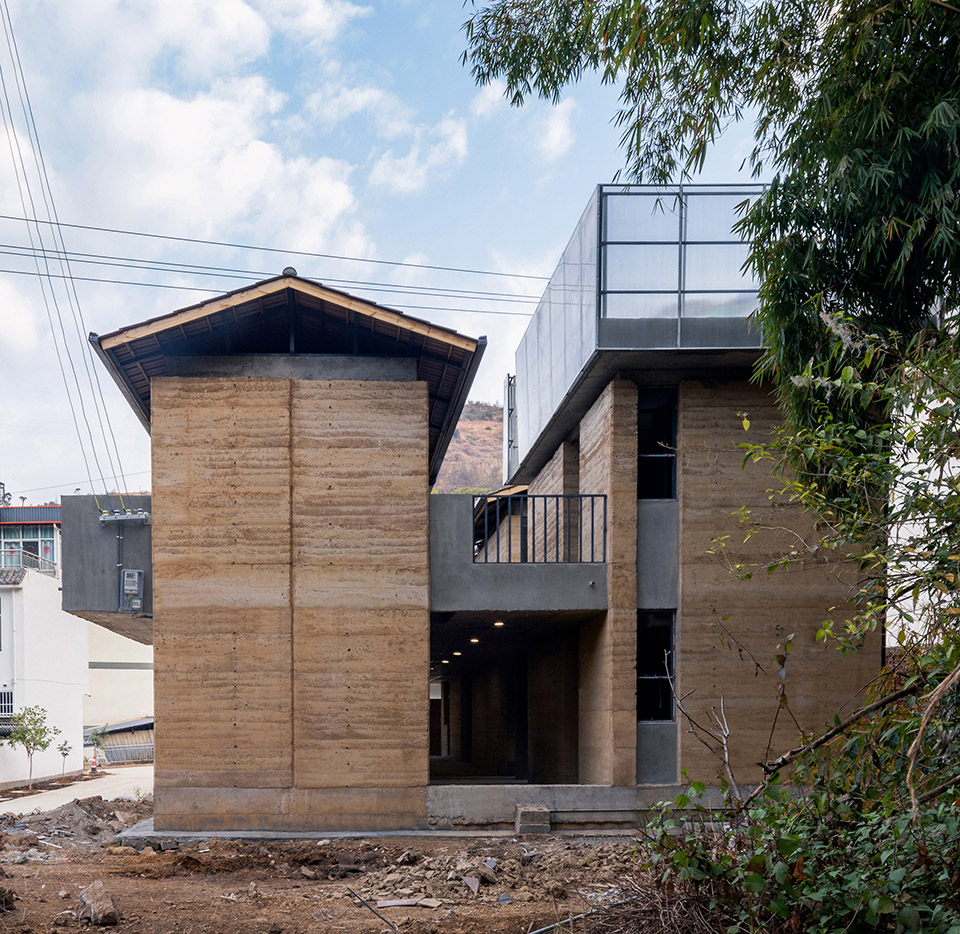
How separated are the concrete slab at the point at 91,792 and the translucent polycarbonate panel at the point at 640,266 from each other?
17054 millimetres

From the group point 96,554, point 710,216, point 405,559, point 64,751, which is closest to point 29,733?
point 64,751

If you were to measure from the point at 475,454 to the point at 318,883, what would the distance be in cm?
10415

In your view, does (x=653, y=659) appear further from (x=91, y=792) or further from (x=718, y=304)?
(x=91, y=792)

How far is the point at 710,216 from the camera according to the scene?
12.6 m

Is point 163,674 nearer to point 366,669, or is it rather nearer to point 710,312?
point 366,669

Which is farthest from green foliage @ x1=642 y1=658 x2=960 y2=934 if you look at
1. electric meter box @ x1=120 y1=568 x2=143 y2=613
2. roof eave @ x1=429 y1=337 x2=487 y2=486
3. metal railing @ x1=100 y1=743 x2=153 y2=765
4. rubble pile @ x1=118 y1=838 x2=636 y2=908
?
metal railing @ x1=100 y1=743 x2=153 y2=765

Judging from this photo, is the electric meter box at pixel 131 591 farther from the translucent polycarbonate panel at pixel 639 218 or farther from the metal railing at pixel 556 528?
the translucent polycarbonate panel at pixel 639 218

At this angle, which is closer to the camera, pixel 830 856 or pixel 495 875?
pixel 830 856

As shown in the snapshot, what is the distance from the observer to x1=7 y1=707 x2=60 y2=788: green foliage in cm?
3216

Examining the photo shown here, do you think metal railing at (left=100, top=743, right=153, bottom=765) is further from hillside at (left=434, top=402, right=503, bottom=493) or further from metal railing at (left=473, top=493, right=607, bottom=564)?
hillside at (left=434, top=402, right=503, bottom=493)

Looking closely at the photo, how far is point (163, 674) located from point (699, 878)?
9512 mm

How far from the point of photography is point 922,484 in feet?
18.5

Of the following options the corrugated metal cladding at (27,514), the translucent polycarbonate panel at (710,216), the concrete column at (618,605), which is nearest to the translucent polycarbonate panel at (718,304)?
the translucent polycarbonate panel at (710,216)

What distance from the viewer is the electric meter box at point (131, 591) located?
1330 cm
